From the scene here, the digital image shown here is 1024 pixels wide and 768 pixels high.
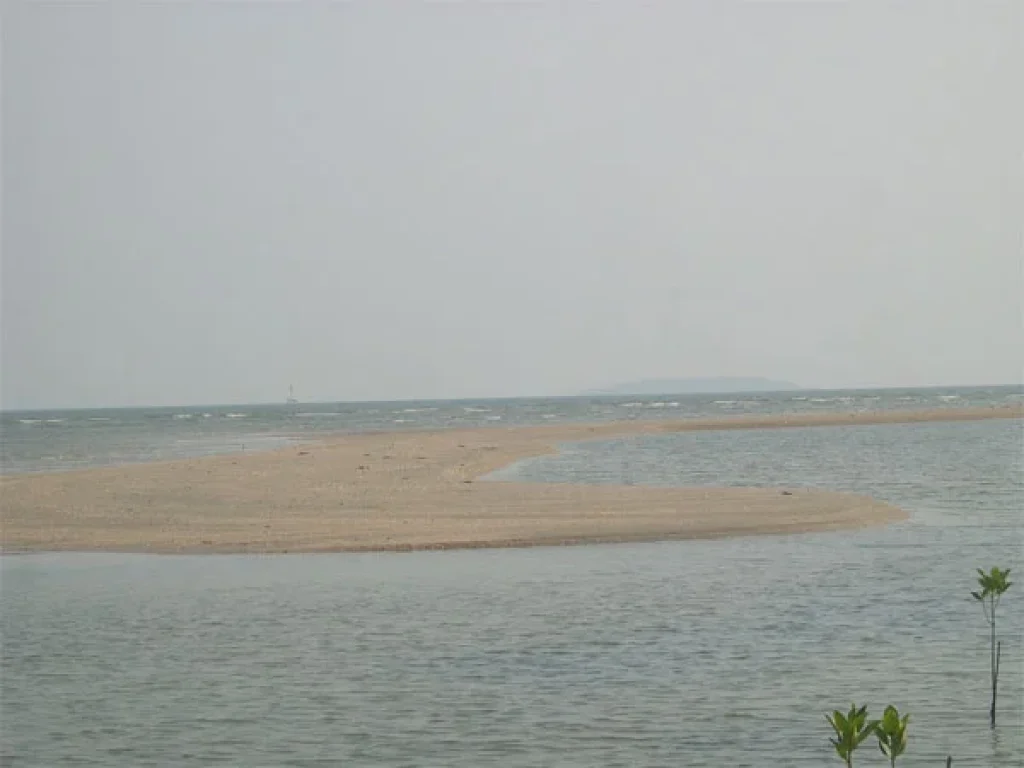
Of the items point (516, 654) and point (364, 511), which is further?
point (364, 511)

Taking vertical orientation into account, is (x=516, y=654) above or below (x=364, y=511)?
below

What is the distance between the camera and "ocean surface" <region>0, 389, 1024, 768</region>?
36.7 feet

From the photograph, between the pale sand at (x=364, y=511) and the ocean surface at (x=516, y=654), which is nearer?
the ocean surface at (x=516, y=654)

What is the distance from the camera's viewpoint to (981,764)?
10.4 m

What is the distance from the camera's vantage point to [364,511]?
95.7 ft

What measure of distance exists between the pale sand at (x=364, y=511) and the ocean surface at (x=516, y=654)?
1395 mm

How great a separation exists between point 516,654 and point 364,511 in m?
15.1

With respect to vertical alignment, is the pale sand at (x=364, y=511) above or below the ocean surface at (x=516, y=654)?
above

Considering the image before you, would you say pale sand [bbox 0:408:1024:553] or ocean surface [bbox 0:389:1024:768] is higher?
pale sand [bbox 0:408:1024:553]

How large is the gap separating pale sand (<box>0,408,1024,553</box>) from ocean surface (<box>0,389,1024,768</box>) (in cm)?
139

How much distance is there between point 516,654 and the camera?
14.4 m

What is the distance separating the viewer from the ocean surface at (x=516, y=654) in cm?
1120

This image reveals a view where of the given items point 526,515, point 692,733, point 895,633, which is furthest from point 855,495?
point 692,733

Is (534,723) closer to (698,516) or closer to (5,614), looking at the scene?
(5,614)
